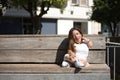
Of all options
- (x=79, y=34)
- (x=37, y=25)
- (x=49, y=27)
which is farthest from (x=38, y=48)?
(x=49, y=27)

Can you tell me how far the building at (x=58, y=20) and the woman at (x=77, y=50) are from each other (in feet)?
110

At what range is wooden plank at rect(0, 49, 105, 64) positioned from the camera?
5613 mm

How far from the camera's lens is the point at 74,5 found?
4344 centimetres

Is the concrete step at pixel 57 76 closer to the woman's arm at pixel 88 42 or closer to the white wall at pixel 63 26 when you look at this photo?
the woman's arm at pixel 88 42

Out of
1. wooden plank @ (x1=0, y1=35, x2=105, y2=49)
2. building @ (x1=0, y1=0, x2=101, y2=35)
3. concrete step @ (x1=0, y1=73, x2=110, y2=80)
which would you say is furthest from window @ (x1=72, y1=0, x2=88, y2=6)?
concrete step @ (x1=0, y1=73, x2=110, y2=80)

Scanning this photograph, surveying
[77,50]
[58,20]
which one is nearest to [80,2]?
[58,20]

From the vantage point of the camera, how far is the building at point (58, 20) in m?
39.8

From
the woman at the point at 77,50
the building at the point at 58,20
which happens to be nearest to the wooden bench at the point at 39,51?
the woman at the point at 77,50

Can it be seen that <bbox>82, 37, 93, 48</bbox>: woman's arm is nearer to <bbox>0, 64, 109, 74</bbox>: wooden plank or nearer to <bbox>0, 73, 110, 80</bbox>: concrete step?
<bbox>0, 64, 109, 74</bbox>: wooden plank

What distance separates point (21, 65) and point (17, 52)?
20cm

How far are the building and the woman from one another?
33.6 metres

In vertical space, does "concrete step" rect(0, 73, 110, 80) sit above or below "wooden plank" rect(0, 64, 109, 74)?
below

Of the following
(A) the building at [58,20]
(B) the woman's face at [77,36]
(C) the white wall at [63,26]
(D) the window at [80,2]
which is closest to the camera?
(B) the woman's face at [77,36]

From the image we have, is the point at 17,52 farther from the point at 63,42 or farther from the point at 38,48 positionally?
the point at 63,42
